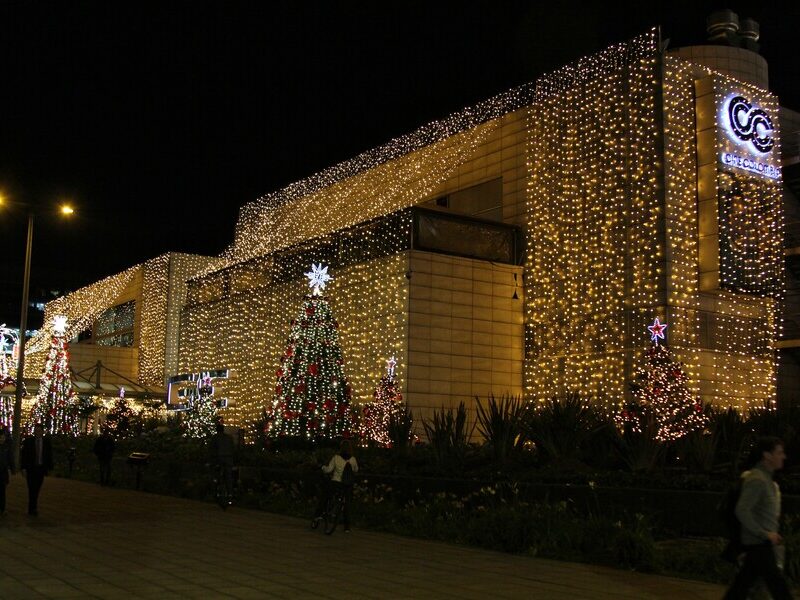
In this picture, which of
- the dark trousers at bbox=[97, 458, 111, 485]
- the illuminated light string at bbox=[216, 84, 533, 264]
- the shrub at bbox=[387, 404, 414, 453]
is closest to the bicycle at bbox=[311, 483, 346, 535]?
the shrub at bbox=[387, 404, 414, 453]

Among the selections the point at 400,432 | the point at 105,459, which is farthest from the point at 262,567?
the point at 105,459

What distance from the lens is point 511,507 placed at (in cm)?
1414

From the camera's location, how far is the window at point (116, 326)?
66062mm

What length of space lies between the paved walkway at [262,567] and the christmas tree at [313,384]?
10896 mm

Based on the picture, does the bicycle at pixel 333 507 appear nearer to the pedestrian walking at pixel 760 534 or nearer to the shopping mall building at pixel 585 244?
the pedestrian walking at pixel 760 534

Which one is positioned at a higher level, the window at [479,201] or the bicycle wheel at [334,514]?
the window at [479,201]

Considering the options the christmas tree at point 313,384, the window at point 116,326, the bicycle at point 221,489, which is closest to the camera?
the bicycle at point 221,489

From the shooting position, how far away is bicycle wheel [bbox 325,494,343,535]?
604 inches

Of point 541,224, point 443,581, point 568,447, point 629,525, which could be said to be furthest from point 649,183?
point 443,581

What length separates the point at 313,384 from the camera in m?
28.0

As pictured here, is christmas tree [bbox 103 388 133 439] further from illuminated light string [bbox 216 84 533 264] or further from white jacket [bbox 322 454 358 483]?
white jacket [bbox 322 454 358 483]

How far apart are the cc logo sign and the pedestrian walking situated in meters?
26.3

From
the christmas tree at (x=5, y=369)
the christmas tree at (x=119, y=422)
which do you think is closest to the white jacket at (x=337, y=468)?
the christmas tree at (x=119, y=422)

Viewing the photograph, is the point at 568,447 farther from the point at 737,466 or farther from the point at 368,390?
the point at 368,390
